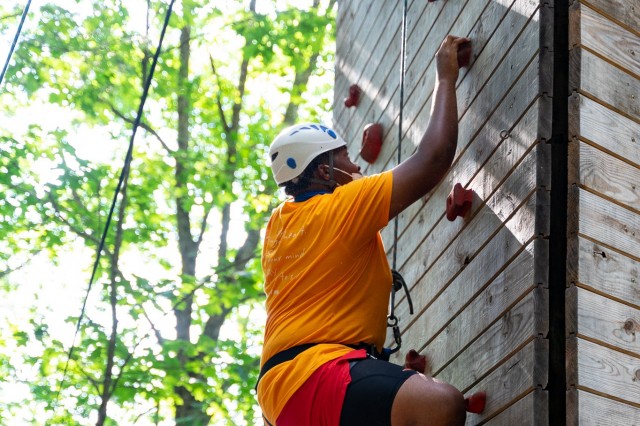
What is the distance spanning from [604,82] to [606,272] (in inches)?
27.4

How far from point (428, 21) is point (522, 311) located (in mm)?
2180

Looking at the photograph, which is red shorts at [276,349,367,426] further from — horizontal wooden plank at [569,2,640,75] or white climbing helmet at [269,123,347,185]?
horizontal wooden plank at [569,2,640,75]

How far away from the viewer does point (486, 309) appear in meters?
3.61

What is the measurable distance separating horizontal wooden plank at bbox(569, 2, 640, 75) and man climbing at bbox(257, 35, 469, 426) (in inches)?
20.4

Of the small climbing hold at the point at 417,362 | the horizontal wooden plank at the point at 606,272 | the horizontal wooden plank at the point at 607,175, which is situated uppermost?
the horizontal wooden plank at the point at 607,175

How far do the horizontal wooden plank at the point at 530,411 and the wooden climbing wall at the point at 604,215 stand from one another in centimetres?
8

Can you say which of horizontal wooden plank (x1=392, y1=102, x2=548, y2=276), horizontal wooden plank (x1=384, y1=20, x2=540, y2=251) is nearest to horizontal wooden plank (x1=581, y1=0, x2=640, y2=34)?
horizontal wooden plank (x1=384, y1=20, x2=540, y2=251)

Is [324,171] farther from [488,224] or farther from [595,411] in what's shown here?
[595,411]

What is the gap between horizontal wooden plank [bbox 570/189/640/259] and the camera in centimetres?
324

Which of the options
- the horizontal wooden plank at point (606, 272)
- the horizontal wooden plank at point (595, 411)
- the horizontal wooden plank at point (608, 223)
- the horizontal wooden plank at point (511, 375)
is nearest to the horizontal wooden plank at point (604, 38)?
the horizontal wooden plank at point (608, 223)

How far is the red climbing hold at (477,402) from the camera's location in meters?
3.48

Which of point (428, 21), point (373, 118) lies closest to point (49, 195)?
point (373, 118)

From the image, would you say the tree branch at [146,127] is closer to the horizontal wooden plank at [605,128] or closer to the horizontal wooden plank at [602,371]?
the horizontal wooden plank at [605,128]

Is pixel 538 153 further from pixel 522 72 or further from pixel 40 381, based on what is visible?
pixel 40 381
